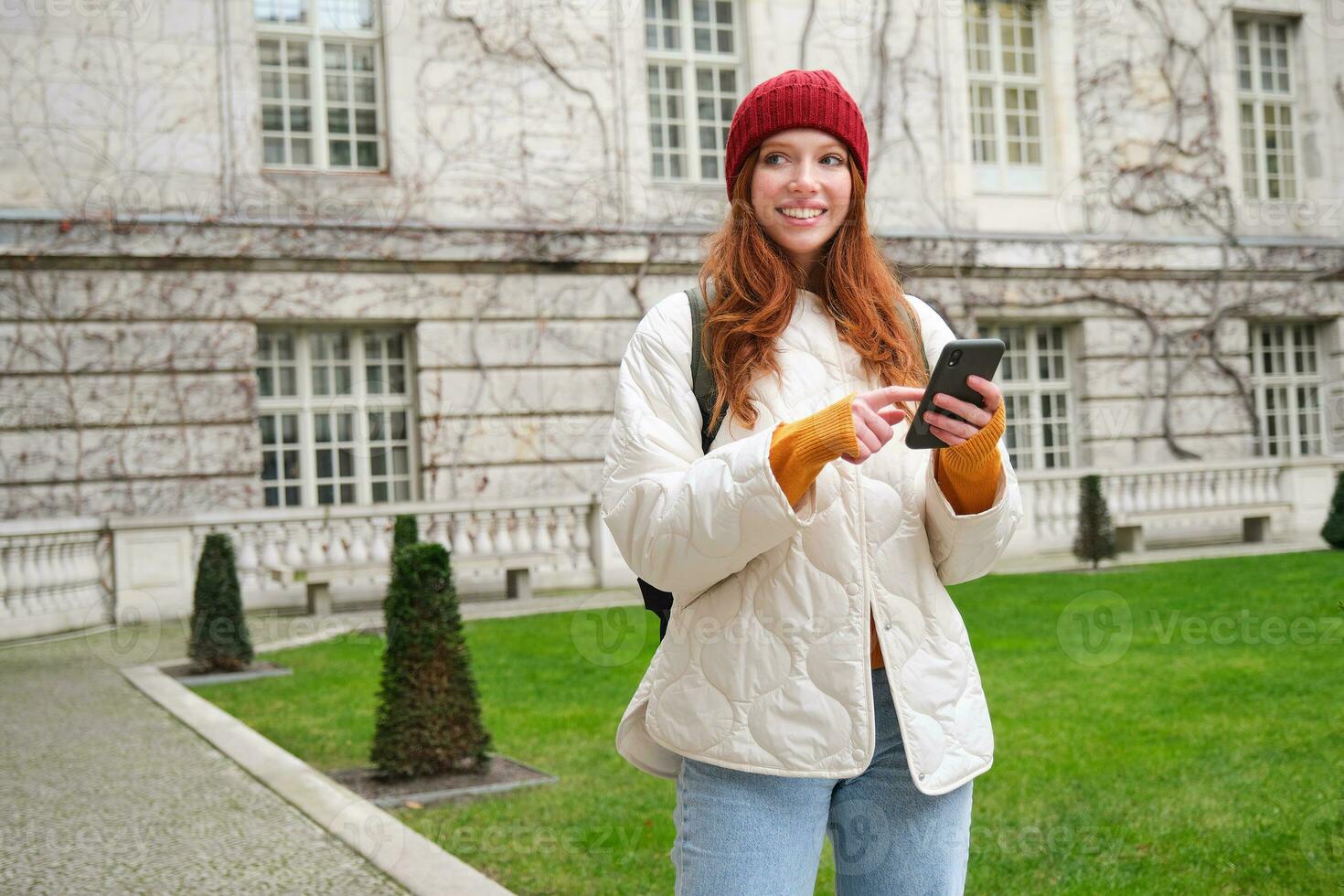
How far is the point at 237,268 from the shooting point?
48.4 ft

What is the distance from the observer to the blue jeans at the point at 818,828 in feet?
7.17

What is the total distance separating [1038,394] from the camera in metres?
18.6

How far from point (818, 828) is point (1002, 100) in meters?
17.9

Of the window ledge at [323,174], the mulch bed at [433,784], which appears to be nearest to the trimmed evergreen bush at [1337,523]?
the window ledge at [323,174]

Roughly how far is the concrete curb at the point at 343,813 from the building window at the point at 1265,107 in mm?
17428

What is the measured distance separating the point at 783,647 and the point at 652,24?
52.3 feet

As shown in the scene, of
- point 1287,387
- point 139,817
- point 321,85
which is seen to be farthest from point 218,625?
point 1287,387

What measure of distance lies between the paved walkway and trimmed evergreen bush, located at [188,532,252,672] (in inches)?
28.3

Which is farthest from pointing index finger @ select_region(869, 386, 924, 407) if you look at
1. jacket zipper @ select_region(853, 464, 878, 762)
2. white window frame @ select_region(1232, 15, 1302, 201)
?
white window frame @ select_region(1232, 15, 1302, 201)

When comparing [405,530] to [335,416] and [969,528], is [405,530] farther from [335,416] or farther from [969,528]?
[969,528]

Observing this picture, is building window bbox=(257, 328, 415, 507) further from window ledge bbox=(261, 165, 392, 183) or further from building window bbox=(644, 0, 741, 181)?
building window bbox=(644, 0, 741, 181)

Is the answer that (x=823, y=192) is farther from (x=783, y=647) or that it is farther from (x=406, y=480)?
(x=406, y=480)

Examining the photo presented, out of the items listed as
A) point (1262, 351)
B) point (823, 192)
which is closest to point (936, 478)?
point (823, 192)

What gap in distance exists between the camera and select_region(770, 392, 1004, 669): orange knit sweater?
2064mm
